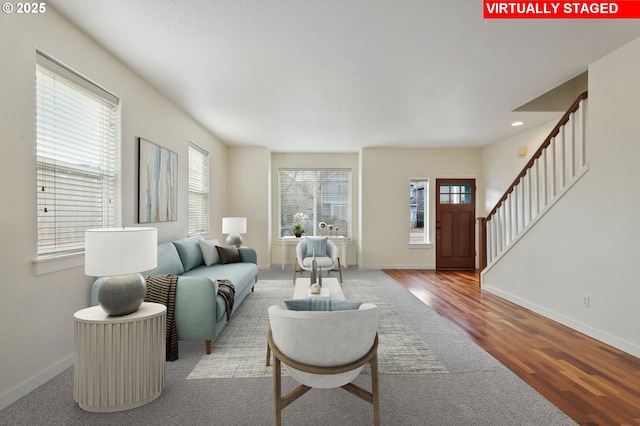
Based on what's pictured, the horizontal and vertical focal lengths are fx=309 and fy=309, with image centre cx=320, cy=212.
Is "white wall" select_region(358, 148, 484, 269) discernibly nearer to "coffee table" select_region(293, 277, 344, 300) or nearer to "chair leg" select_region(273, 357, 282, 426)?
"coffee table" select_region(293, 277, 344, 300)

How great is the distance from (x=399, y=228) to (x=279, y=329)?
221 inches

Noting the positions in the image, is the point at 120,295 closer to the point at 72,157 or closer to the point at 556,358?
the point at 72,157

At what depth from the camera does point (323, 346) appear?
5.26 feet

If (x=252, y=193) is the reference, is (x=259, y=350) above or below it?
below

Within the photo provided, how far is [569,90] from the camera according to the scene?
14.4 ft

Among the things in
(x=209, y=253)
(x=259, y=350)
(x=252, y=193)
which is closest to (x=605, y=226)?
(x=259, y=350)

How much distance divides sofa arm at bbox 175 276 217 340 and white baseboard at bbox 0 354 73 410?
83 centimetres

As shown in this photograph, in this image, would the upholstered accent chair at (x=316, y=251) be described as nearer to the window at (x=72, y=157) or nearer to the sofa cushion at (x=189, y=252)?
the sofa cushion at (x=189, y=252)

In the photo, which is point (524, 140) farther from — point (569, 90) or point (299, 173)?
point (299, 173)

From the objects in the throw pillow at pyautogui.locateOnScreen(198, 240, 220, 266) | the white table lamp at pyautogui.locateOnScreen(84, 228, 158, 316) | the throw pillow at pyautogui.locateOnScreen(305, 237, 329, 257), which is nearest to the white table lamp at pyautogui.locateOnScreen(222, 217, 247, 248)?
the throw pillow at pyautogui.locateOnScreen(198, 240, 220, 266)

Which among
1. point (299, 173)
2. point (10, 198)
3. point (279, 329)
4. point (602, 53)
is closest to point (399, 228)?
point (299, 173)

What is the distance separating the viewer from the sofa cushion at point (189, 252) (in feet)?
12.6

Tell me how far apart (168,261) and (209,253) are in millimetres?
969

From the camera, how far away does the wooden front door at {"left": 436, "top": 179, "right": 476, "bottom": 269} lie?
22.8ft
